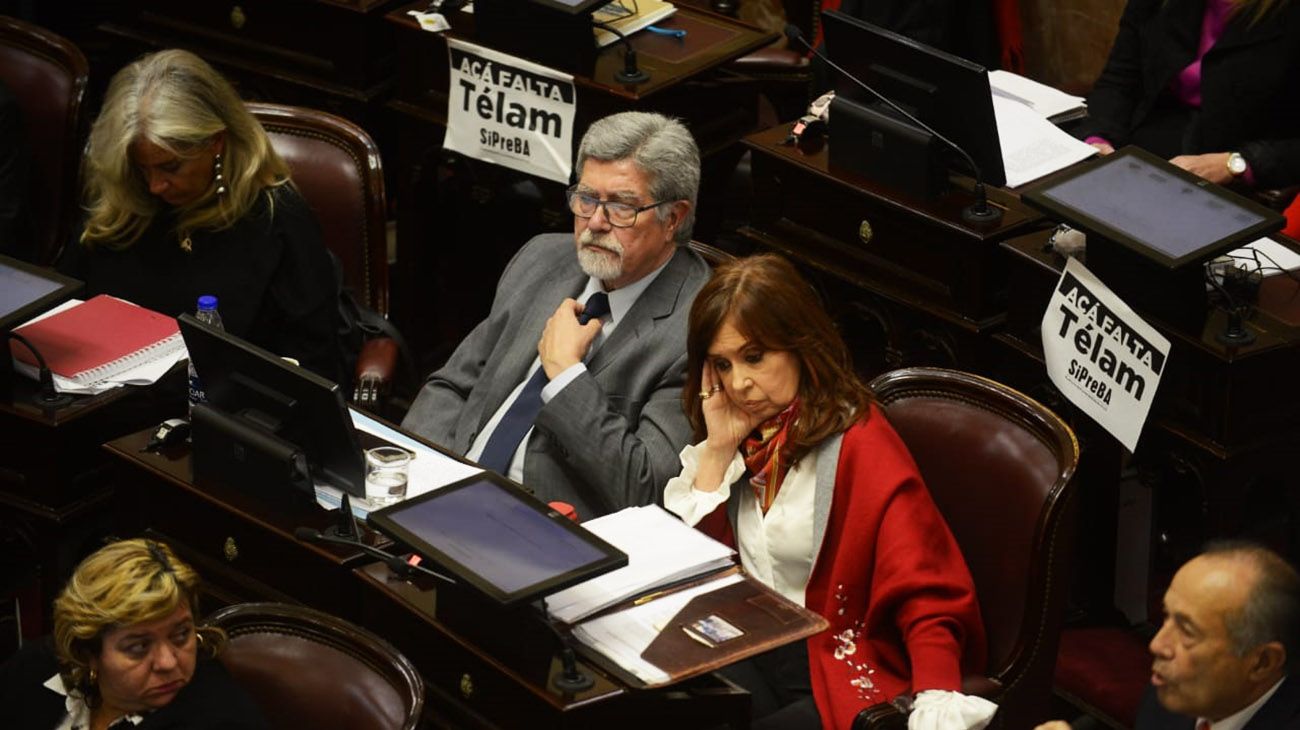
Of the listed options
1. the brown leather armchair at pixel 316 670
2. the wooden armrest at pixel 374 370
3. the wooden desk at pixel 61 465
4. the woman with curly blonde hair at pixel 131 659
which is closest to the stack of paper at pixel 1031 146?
the wooden armrest at pixel 374 370

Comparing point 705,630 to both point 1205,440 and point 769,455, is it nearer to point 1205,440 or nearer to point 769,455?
point 769,455

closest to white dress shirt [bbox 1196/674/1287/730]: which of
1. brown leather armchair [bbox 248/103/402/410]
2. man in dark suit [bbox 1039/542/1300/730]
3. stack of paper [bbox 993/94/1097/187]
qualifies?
man in dark suit [bbox 1039/542/1300/730]

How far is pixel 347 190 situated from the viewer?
481 cm

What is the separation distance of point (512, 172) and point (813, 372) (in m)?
1.91

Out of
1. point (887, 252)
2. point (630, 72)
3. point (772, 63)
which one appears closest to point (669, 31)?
point (630, 72)

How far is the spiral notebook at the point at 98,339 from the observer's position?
4238 millimetres

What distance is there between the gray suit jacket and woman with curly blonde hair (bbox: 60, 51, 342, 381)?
428mm

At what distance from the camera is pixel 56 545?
13.9 ft

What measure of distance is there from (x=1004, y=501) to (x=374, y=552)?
3.57 ft

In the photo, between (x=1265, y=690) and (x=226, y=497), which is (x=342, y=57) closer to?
(x=226, y=497)

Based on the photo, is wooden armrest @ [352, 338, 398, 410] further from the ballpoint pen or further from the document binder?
the document binder

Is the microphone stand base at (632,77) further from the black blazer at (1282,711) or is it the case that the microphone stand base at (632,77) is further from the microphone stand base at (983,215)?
the black blazer at (1282,711)

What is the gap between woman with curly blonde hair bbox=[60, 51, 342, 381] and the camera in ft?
14.8

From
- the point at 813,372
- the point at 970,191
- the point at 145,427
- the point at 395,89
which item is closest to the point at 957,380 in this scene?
the point at 813,372
